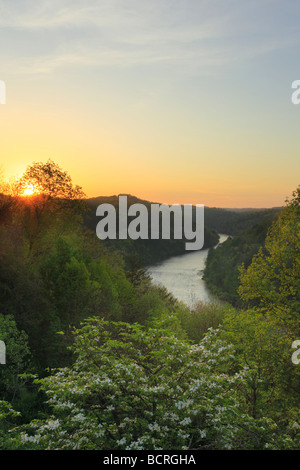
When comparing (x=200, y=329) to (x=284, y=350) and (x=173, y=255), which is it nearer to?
(x=284, y=350)

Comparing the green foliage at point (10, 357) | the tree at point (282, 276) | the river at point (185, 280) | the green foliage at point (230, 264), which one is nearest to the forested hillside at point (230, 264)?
the green foliage at point (230, 264)

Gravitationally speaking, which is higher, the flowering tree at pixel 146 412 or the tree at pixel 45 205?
the tree at pixel 45 205

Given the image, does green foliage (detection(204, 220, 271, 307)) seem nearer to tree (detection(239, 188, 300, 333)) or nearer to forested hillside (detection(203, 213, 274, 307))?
forested hillside (detection(203, 213, 274, 307))

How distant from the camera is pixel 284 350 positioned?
20297 mm

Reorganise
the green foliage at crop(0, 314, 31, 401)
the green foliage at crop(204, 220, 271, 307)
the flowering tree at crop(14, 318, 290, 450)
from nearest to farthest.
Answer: the flowering tree at crop(14, 318, 290, 450) < the green foliage at crop(0, 314, 31, 401) < the green foliage at crop(204, 220, 271, 307)

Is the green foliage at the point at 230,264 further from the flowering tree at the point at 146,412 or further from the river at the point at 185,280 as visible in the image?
the flowering tree at the point at 146,412

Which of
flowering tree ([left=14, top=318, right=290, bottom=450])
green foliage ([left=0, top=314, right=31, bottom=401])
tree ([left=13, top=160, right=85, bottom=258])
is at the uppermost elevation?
tree ([left=13, top=160, right=85, bottom=258])

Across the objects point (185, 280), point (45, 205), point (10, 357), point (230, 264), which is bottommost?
point (185, 280)

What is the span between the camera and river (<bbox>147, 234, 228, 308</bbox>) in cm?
7736

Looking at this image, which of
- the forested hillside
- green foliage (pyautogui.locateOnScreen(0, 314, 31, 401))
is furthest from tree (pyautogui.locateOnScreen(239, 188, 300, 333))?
the forested hillside

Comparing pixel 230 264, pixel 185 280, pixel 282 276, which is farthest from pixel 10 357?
pixel 230 264

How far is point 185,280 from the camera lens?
99312 millimetres

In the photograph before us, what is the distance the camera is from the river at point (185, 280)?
77356 mm

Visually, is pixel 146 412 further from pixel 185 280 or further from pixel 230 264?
pixel 185 280
